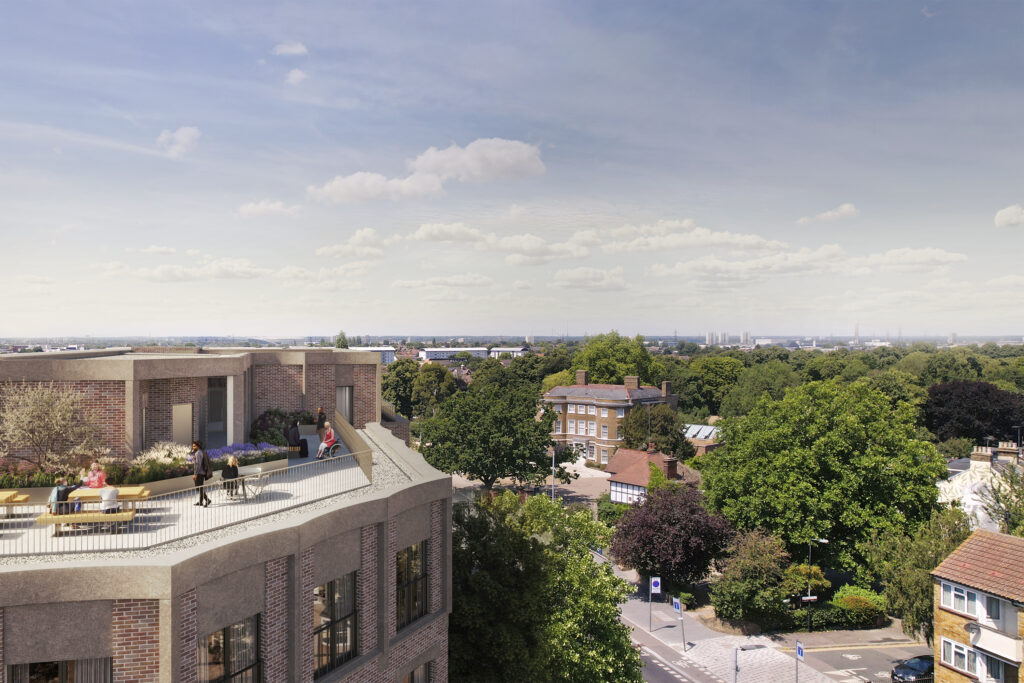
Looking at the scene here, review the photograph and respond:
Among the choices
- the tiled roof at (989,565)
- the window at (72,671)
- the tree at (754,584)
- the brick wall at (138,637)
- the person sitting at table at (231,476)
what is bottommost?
the tree at (754,584)

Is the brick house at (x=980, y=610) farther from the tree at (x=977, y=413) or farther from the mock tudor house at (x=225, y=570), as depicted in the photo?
the tree at (x=977, y=413)

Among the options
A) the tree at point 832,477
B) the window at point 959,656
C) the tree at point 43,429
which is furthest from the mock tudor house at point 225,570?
the tree at point 832,477

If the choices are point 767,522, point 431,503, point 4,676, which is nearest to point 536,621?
point 431,503

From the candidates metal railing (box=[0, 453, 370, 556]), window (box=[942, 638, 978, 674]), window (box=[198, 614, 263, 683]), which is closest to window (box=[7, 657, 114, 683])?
window (box=[198, 614, 263, 683])

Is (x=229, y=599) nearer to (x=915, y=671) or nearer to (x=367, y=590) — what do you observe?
(x=367, y=590)

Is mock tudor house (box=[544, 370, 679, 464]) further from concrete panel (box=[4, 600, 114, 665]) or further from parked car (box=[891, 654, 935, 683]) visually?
concrete panel (box=[4, 600, 114, 665])

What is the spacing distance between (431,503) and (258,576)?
7.15 m

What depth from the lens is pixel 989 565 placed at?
1163 inches

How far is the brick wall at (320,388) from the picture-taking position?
3328 cm

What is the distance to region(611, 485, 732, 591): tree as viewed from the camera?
42156 millimetres

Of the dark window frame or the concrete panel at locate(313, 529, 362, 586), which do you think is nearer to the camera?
the concrete panel at locate(313, 529, 362, 586)

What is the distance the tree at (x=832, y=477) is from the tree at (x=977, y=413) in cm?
4809

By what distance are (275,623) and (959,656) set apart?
30.6m

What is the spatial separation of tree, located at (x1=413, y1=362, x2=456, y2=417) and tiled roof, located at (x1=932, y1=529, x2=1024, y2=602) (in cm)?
9992
